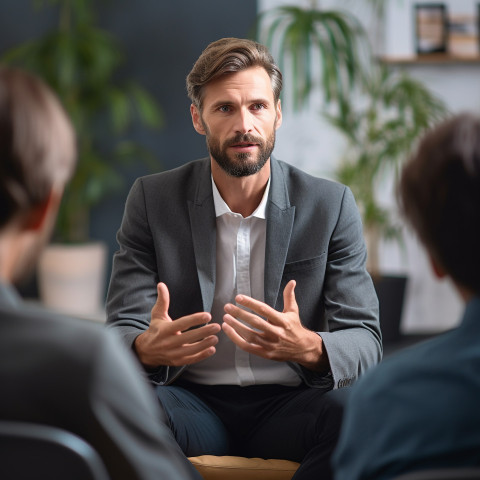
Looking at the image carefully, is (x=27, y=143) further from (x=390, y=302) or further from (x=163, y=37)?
(x=163, y=37)

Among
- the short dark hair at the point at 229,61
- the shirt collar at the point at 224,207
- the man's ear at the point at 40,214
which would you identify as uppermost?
the short dark hair at the point at 229,61

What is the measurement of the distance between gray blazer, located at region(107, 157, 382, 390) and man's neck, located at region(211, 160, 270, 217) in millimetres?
38

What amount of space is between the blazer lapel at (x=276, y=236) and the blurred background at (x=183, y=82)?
174 centimetres

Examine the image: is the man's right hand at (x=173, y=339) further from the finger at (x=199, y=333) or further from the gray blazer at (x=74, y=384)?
the gray blazer at (x=74, y=384)

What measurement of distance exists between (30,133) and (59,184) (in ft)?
0.29

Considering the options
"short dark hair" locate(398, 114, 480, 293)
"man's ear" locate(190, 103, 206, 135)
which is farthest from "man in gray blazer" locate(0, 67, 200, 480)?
"man's ear" locate(190, 103, 206, 135)

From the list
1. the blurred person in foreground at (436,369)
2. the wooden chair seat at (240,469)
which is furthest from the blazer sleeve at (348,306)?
the blurred person in foreground at (436,369)

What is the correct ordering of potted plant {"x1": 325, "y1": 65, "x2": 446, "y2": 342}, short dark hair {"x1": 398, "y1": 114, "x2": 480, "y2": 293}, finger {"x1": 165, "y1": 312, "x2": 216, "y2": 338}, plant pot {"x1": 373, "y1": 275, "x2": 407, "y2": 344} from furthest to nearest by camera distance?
plant pot {"x1": 373, "y1": 275, "x2": 407, "y2": 344}, potted plant {"x1": 325, "y1": 65, "x2": 446, "y2": 342}, finger {"x1": 165, "y1": 312, "x2": 216, "y2": 338}, short dark hair {"x1": 398, "y1": 114, "x2": 480, "y2": 293}

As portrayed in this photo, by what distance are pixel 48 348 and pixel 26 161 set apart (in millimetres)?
217

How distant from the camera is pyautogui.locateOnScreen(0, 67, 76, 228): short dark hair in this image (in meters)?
0.80

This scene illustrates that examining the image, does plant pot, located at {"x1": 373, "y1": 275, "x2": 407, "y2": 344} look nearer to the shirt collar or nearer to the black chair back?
the shirt collar

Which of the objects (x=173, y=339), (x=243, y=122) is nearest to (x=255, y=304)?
(x=173, y=339)

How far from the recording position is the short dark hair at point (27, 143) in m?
0.80

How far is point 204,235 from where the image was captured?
182 centimetres
